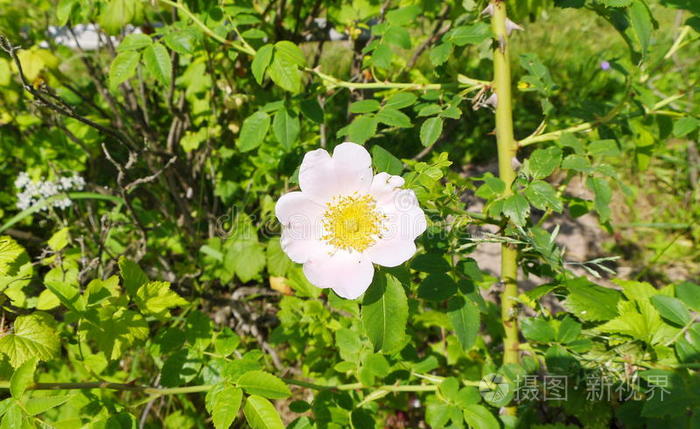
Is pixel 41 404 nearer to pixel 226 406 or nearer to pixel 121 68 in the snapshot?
pixel 226 406

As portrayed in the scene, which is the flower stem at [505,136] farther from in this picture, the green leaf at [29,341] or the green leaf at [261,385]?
the green leaf at [29,341]

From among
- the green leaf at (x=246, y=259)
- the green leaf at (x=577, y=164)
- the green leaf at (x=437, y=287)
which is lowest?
the green leaf at (x=246, y=259)

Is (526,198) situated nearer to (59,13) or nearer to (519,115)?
(59,13)

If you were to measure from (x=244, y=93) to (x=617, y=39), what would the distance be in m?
3.95

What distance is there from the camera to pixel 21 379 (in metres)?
0.82

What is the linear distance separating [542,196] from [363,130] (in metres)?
0.50

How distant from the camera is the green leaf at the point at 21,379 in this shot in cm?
82

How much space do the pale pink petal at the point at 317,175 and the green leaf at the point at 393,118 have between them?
25 centimetres

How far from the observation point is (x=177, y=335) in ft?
3.94

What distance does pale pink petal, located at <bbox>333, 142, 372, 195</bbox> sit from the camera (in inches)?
38.6

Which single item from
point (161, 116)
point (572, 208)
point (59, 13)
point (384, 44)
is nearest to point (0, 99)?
point (161, 116)

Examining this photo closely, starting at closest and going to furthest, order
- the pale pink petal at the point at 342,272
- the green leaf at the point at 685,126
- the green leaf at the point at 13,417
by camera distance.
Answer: the green leaf at the point at 13,417
the pale pink petal at the point at 342,272
the green leaf at the point at 685,126

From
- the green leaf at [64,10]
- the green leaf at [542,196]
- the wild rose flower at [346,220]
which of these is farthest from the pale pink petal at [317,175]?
the green leaf at [64,10]

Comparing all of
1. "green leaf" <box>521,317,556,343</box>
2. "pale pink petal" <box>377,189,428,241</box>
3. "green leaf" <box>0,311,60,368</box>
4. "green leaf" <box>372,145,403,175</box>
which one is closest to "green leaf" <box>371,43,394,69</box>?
"green leaf" <box>372,145,403,175</box>
